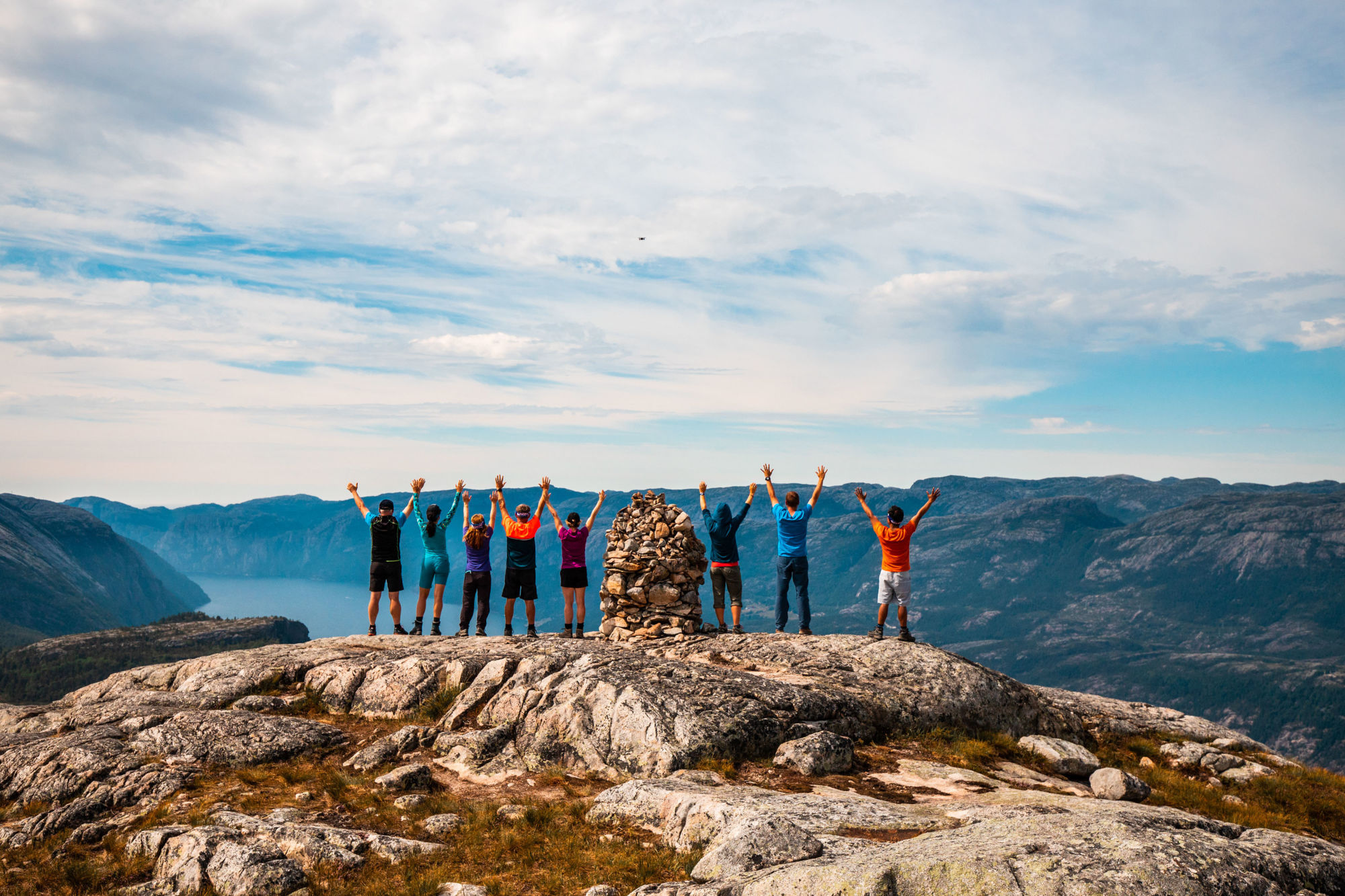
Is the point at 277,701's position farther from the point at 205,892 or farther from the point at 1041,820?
the point at 1041,820

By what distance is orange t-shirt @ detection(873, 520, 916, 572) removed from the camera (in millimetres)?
21312

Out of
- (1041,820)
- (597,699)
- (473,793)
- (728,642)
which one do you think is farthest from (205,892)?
(728,642)

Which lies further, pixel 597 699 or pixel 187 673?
pixel 187 673

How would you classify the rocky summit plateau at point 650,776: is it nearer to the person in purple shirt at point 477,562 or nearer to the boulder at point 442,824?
the boulder at point 442,824

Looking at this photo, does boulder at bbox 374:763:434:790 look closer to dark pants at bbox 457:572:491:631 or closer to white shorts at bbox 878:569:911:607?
dark pants at bbox 457:572:491:631

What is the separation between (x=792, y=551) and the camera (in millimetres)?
23906

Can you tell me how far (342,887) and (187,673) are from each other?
669 inches

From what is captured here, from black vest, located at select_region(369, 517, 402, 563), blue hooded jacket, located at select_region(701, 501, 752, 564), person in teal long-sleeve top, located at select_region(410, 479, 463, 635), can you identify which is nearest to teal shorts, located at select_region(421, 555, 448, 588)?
person in teal long-sleeve top, located at select_region(410, 479, 463, 635)

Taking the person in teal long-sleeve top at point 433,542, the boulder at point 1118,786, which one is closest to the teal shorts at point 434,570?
the person in teal long-sleeve top at point 433,542

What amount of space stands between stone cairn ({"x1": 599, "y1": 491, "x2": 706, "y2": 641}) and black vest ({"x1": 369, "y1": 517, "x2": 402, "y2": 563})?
669 cm

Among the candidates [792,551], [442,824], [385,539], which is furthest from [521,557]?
[442,824]

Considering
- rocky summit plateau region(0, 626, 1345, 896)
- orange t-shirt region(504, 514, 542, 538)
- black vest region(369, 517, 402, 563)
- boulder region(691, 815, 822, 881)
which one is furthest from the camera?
black vest region(369, 517, 402, 563)

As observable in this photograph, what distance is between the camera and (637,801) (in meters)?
13.2

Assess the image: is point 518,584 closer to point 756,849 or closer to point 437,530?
point 437,530
